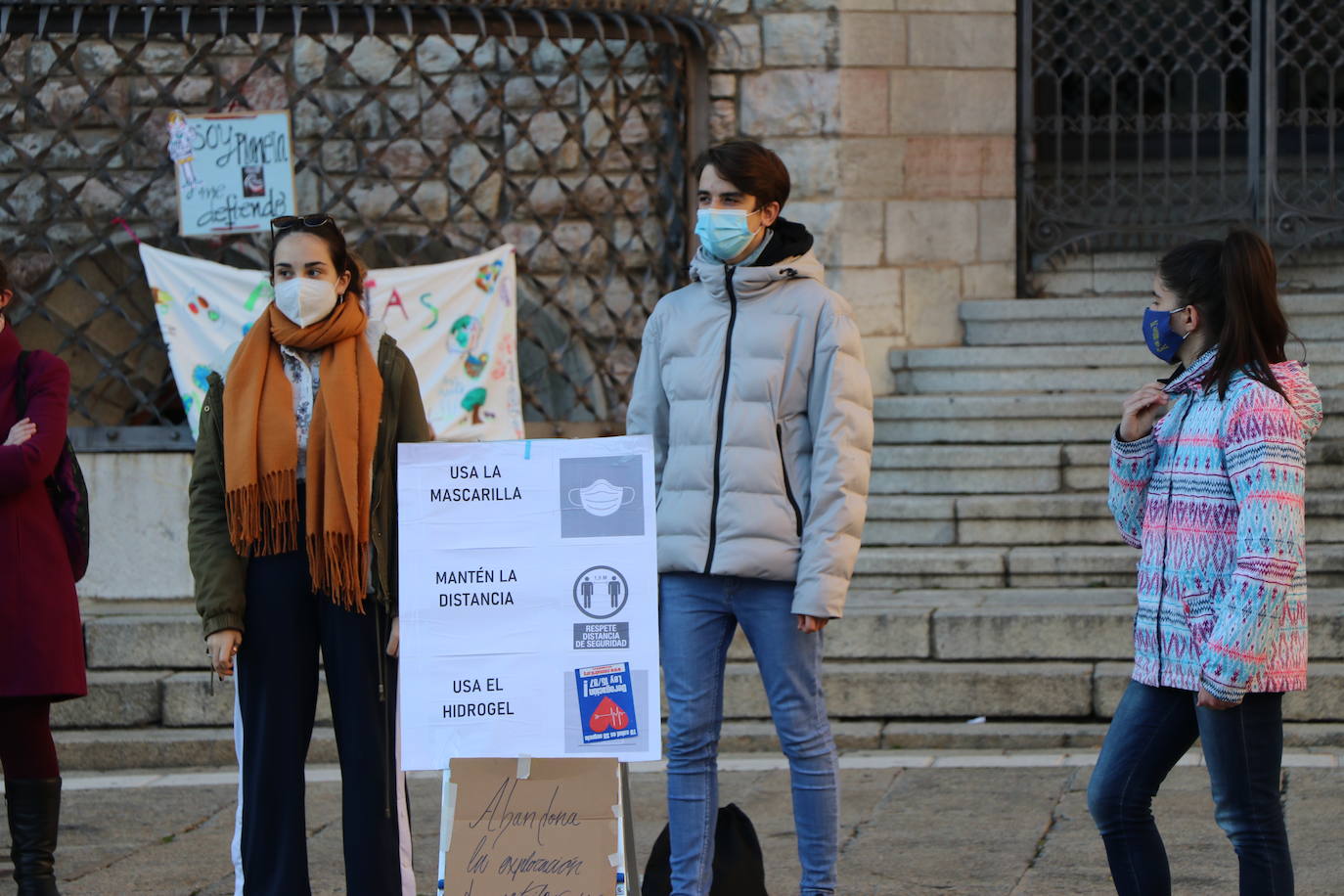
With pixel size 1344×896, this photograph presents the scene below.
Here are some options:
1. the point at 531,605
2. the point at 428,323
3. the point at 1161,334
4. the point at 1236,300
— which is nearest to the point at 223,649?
the point at 531,605

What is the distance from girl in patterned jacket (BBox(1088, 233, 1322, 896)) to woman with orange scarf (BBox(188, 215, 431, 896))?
1.69m

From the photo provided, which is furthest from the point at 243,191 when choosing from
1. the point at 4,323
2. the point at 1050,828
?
the point at 1050,828

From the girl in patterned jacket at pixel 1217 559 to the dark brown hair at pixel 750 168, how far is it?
1.02 meters

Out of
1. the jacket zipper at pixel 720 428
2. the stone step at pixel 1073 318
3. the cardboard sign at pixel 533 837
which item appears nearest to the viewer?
the cardboard sign at pixel 533 837

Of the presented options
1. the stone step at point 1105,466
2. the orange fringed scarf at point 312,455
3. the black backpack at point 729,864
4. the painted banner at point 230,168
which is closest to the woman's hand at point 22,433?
the orange fringed scarf at point 312,455

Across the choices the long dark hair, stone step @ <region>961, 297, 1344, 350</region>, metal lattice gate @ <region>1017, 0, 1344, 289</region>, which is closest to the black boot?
the long dark hair

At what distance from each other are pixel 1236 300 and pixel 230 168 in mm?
5756

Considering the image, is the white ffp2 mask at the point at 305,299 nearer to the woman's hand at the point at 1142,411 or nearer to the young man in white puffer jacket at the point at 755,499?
the young man in white puffer jacket at the point at 755,499

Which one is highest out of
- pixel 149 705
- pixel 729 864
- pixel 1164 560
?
pixel 1164 560

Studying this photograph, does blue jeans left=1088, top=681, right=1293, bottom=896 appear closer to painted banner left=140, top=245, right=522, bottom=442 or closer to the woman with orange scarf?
the woman with orange scarf

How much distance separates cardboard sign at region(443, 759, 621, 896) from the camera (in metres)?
4.23

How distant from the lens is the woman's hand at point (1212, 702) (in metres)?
3.74

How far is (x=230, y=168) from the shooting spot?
8.56 metres

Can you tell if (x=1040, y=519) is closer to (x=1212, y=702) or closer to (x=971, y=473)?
(x=971, y=473)
